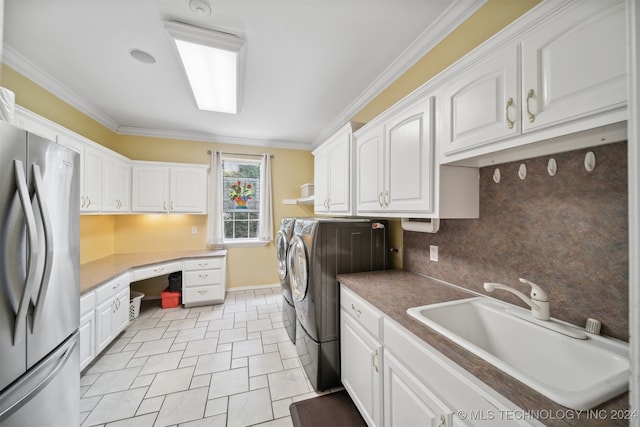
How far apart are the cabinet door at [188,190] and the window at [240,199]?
1.33 feet

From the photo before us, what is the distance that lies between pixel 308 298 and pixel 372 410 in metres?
0.83

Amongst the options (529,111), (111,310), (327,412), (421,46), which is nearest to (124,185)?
(111,310)

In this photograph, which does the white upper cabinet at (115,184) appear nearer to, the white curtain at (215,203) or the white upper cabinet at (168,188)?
the white upper cabinet at (168,188)

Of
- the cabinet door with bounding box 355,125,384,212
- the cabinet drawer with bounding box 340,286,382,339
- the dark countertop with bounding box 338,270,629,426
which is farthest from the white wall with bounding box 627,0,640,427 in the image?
the cabinet door with bounding box 355,125,384,212

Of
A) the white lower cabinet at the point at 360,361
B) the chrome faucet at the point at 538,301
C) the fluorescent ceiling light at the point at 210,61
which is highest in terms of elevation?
the fluorescent ceiling light at the point at 210,61

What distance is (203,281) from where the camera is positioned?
11.5 ft

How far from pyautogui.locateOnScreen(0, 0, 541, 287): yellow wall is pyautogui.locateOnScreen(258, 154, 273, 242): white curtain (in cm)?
15

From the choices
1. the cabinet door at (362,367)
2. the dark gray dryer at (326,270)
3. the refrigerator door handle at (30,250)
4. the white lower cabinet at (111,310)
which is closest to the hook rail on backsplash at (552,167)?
the dark gray dryer at (326,270)

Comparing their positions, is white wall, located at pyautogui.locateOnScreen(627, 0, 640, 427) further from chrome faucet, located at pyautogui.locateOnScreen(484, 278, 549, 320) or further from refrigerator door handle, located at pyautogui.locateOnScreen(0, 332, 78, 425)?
refrigerator door handle, located at pyautogui.locateOnScreen(0, 332, 78, 425)

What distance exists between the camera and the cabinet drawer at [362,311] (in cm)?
136

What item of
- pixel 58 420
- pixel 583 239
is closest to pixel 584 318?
pixel 583 239

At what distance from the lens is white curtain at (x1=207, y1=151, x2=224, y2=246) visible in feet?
13.1

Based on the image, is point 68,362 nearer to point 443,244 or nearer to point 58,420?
point 58,420

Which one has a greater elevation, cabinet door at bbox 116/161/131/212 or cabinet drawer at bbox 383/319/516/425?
cabinet door at bbox 116/161/131/212
